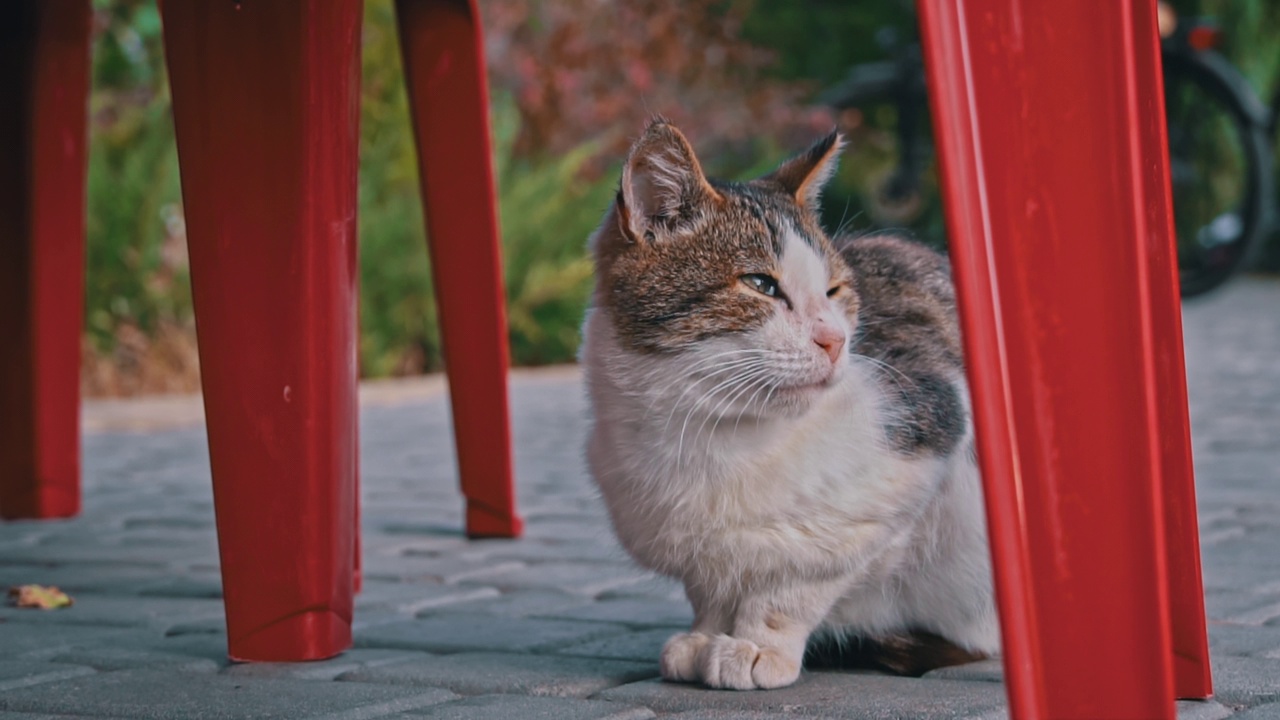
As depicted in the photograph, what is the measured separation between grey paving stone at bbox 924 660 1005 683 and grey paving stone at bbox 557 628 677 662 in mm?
414

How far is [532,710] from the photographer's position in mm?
1822

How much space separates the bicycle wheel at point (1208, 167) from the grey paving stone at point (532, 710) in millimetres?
5592

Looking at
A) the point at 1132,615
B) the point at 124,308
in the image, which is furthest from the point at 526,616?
the point at 124,308

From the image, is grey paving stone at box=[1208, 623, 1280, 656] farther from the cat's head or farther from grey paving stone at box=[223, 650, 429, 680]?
grey paving stone at box=[223, 650, 429, 680]

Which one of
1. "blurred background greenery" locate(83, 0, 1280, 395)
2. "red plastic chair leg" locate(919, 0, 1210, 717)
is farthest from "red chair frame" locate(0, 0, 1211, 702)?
"blurred background greenery" locate(83, 0, 1280, 395)

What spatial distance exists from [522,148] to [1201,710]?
327 inches

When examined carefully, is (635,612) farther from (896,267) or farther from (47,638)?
(47,638)

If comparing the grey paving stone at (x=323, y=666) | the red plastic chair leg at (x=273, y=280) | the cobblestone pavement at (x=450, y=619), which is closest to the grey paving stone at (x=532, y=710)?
the cobblestone pavement at (x=450, y=619)

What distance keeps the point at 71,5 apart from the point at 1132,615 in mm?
2878

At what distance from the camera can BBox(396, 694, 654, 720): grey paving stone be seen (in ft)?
5.86

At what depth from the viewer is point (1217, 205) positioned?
33.7ft

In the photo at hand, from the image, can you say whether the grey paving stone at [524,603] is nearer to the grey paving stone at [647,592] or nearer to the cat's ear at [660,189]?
the grey paving stone at [647,592]

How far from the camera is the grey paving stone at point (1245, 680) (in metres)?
1.80

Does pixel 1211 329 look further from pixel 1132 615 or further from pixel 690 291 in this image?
pixel 1132 615
